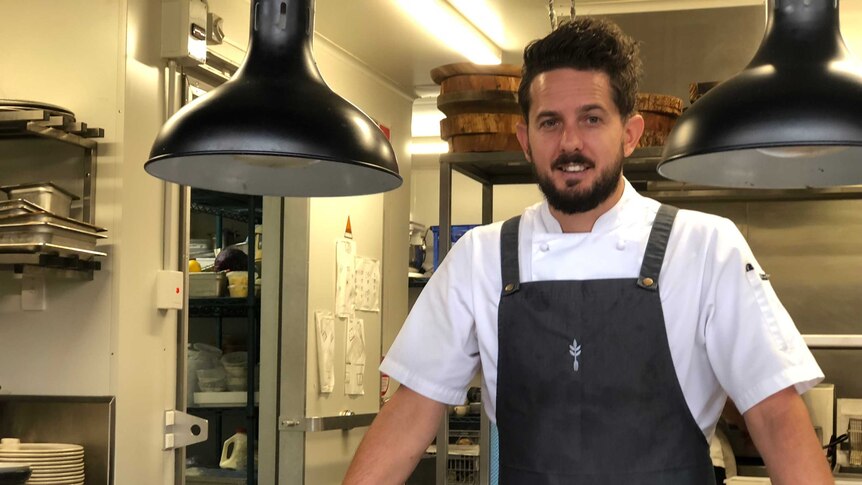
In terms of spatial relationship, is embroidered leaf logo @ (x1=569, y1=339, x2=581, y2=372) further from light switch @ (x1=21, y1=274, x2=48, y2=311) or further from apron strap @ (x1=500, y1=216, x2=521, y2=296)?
light switch @ (x1=21, y1=274, x2=48, y2=311)

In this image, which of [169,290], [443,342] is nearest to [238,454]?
[169,290]

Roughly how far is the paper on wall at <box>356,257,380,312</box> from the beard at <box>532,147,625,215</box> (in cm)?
321

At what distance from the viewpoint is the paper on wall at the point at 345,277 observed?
476cm

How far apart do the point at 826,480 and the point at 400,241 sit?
401cm

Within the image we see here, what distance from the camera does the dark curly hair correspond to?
182cm

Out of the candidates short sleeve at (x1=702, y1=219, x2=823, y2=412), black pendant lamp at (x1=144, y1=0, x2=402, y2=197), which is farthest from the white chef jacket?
black pendant lamp at (x1=144, y1=0, x2=402, y2=197)

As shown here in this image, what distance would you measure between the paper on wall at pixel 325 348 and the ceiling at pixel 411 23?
46.6 inches

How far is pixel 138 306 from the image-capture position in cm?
335

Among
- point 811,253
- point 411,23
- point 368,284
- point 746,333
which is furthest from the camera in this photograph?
point 368,284

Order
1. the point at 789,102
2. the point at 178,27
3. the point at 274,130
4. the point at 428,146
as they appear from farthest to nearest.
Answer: the point at 428,146 → the point at 178,27 → the point at 274,130 → the point at 789,102

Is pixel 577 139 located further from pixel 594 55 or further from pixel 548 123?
pixel 594 55

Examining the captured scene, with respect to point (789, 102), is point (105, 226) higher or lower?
lower

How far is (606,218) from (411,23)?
2705 millimetres

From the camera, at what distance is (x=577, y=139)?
174 centimetres
